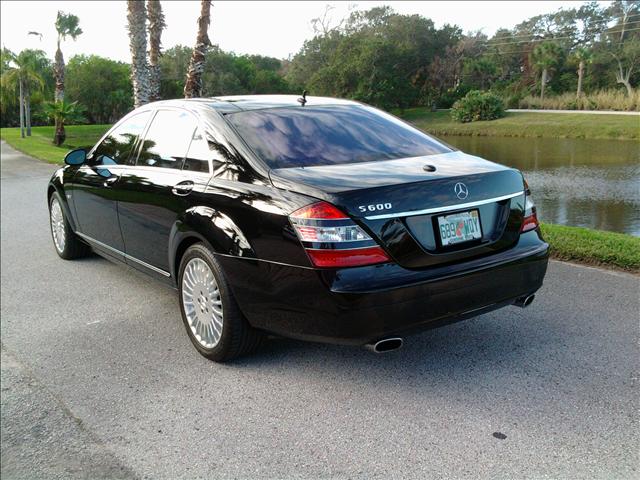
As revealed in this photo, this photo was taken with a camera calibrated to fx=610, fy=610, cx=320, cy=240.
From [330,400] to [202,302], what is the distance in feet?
3.61

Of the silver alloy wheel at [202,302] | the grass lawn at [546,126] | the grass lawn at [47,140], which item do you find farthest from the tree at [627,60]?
the grass lawn at [47,140]

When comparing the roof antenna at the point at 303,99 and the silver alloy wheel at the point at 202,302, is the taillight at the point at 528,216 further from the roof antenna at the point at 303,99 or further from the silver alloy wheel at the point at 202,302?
the silver alloy wheel at the point at 202,302

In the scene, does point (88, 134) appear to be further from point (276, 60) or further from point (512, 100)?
point (276, 60)

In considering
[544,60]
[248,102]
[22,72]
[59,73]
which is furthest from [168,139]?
[22,72]

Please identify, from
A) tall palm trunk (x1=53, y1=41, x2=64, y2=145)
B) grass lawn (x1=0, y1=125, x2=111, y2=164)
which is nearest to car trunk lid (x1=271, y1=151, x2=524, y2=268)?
grass lawn (x1=0, y1=125, x2=111, y2=164)

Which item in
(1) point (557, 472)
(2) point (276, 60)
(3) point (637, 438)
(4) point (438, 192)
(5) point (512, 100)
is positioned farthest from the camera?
(2) point (276, 60)

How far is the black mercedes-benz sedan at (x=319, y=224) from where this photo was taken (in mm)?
3145

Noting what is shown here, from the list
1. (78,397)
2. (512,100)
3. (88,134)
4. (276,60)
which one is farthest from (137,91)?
(276,60)

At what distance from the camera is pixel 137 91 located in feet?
57.7

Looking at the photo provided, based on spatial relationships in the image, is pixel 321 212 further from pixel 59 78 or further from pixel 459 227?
pixel 59 78

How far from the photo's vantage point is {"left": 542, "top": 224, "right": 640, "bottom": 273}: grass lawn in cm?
578

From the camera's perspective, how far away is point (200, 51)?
16562mm

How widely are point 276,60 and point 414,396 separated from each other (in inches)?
4131

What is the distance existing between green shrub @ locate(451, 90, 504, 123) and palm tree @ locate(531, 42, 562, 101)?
1.31 meters
